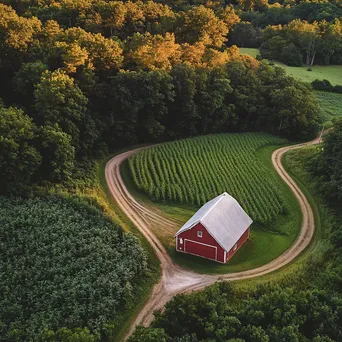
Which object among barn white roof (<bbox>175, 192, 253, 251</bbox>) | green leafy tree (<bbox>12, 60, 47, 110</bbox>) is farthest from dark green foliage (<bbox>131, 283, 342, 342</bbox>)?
green leafy tree (<bbox>12, 60, 47, 110</bbox>)

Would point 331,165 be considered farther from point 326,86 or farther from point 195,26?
point 195,26

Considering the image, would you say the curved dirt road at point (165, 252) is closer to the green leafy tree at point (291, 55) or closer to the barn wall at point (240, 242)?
the barn wall at point (240, 242)

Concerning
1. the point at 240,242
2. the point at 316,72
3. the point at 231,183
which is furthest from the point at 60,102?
the point at 316,72

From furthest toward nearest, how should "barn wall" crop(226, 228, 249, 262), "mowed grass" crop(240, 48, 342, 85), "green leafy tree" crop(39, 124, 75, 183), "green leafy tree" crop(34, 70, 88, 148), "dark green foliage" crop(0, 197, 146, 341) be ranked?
"mowed grass" crop(240, 48, 342, 85)
"green leafy tree" crop(34, 70, 88, 148)
"green leafy tree" crop(39, 124, 75, 183)
"barn wall" crop(226, 228, 249, 262)
"dark green foliage" crop(0, 197, 146, 341)

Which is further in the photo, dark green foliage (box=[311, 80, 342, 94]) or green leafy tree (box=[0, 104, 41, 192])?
dark green foliage (box=[311, 80, 342, 94])

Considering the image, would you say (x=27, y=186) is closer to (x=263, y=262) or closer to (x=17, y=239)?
(x=17, y=239)

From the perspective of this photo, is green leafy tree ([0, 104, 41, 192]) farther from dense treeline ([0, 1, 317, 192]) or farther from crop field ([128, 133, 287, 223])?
crop field ([128, 133, 287, 223])

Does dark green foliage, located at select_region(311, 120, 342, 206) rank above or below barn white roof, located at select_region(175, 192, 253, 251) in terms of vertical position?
above

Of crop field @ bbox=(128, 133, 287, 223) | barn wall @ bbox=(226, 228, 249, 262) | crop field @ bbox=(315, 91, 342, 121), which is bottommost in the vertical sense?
barn wall @ bbox=(226, 228, 249, 262)
